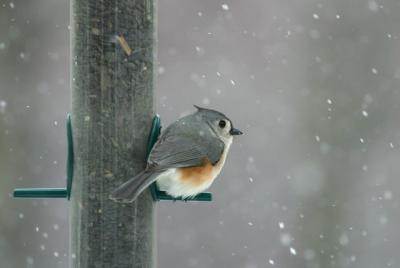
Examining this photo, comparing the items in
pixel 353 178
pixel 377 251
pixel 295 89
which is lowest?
pixel 377 251

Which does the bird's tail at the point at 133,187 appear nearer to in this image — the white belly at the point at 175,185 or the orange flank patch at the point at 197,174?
the white belly at the point at 175,185

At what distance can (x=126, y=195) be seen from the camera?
5.80 meters

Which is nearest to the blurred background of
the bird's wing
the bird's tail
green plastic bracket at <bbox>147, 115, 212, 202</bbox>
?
the bird's wing

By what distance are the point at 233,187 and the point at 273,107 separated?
4.81 feet

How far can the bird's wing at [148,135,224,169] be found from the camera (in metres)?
6.07

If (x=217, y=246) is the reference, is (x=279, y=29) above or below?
above

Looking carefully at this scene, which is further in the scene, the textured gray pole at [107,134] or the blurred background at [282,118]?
the blurred background at [282,118]

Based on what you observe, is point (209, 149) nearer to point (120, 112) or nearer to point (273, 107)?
point (120, 112)

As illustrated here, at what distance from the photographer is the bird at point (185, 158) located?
233 inches

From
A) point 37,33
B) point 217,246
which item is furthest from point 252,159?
point 37,33

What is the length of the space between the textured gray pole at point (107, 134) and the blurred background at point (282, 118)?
7089mm

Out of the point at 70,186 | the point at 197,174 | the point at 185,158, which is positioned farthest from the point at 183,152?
the point at 70,186

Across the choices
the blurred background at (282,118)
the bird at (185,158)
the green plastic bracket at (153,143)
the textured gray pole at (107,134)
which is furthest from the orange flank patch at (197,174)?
the blurred background at (282,118)

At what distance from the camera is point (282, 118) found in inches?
608
